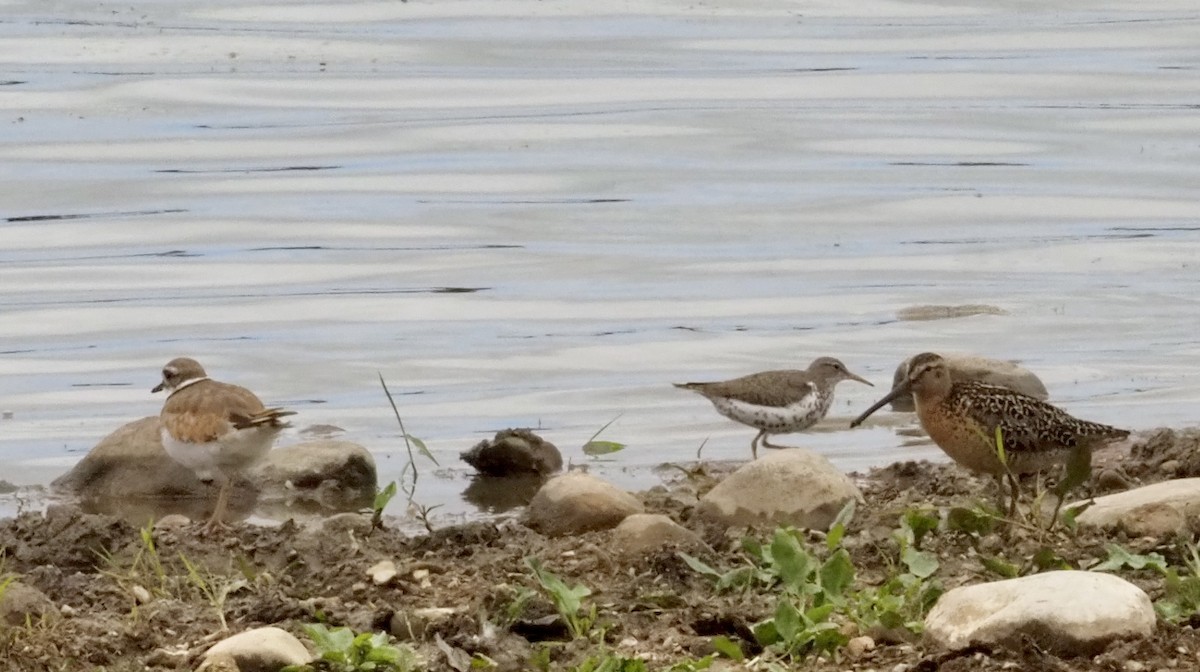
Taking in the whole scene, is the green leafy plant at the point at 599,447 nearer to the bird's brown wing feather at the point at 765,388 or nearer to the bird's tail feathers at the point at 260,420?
the bird's brown wing feather at the point at 765,388

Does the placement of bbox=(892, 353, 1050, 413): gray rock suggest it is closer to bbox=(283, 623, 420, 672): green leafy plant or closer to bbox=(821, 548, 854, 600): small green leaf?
bbox=(821, 548, 854, 600): small green leaf

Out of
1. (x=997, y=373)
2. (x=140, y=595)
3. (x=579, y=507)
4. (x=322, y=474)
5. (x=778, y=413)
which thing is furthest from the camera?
(x=997, y=373)

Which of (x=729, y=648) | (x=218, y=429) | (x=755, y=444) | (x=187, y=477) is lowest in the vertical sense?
(x=755, y=444)

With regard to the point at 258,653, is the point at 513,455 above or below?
below

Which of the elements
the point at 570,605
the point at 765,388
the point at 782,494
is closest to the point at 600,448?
the point at 765,388

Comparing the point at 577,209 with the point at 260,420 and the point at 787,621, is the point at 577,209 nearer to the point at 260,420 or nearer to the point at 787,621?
the point at 260,420

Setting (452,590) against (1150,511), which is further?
(1150,511)

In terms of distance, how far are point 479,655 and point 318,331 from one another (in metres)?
8.25

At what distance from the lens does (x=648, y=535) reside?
24.0 ft

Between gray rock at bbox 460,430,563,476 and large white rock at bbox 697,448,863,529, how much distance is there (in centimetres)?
224

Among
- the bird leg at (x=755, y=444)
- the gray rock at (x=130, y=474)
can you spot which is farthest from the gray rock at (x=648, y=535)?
the bird leg at (x=755, y=444)

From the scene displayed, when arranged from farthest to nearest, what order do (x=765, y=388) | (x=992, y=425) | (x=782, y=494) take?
(x=765, y=388) < (x=992, y=425) < (x=782, y=494)

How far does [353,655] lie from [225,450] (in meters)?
3.95

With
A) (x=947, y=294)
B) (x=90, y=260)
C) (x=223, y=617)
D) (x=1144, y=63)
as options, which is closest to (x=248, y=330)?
(x=90, y=260)
